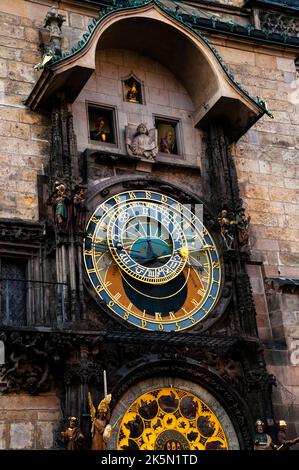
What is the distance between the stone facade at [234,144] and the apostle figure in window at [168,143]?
0.60 ft

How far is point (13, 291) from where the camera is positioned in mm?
11828

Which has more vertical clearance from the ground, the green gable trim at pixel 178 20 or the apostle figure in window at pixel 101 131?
the green gable trim at pixel 178 20

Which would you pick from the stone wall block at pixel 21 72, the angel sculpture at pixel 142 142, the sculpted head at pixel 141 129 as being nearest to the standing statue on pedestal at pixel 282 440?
the angel sculpture at pixel 142 142

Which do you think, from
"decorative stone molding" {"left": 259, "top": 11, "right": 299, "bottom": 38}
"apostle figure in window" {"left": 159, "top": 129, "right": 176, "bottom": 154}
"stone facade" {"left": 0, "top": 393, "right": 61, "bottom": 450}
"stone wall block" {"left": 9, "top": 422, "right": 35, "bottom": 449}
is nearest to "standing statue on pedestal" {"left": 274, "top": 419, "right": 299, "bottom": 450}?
"stone facade" {"left": 0, "top": 393, "right": 61, "bottom": 450}

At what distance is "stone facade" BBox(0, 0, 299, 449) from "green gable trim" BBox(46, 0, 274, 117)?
263 mm

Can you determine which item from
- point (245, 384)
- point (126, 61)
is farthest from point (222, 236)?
point (126, 61)

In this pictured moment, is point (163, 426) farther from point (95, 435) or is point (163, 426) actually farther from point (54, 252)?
point (54, 252)

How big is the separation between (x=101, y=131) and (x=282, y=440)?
4.66 m

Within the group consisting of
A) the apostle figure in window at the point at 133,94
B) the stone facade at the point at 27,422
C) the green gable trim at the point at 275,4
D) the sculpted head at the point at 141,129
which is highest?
the green gable trim at the point at 275,4

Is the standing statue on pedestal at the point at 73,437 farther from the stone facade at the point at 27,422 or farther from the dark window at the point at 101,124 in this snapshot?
the dark window at the point at 101,124

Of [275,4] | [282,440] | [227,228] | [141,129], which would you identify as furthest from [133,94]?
[282,440]

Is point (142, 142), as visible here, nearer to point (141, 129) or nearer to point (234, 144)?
point (141, 129)

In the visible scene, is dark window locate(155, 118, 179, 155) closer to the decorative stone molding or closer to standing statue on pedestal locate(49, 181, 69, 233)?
standing statue on pedestal locate(49, 181, 69, 233)

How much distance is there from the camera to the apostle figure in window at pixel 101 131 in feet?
43.3
